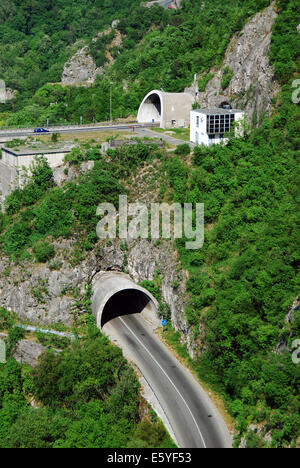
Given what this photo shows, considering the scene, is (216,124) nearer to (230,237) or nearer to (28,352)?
(230,237)

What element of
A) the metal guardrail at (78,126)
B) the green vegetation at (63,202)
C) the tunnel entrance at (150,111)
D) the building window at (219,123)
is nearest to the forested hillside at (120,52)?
the tunnel entrance at (150,111)

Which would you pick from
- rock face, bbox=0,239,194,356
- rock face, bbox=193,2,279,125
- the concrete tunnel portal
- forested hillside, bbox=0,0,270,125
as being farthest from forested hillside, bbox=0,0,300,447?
the concrete tunnel portal

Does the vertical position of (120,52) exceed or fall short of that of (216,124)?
it exceeds it

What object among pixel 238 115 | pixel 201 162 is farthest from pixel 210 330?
pixel 238 115

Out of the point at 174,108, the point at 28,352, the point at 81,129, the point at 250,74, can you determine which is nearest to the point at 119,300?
the point at 28,352

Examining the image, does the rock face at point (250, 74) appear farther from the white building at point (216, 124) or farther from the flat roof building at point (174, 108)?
the white building at point (216, 124)
